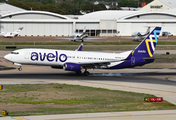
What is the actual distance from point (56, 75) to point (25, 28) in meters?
99.2

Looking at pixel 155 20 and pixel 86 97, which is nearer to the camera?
pixel 86 97

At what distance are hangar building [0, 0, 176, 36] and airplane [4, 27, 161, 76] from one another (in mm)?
92043

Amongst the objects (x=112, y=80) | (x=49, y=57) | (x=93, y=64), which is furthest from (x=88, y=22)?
(x=112, y=80)

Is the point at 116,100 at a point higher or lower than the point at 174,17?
lower

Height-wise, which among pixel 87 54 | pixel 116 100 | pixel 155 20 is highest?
pixel 155 20

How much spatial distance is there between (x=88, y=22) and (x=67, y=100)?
406 feet

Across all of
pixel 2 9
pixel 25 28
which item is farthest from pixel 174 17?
pixel 2 9

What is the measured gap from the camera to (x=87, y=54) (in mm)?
48688

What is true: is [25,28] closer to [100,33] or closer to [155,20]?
[100,33]

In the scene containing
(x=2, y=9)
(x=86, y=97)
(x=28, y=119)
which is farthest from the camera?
(x=2, y=9)

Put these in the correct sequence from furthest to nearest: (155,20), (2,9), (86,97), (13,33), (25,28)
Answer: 1. (2,9)
2. (155,20)
3. (25,28)
4. (13,33)
5. (86,97)

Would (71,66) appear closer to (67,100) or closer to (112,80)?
(112,80)

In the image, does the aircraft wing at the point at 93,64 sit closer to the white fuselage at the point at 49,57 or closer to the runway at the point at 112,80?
the white fuselage at the point at 49,57

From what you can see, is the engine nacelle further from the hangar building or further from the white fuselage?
the hangar building
